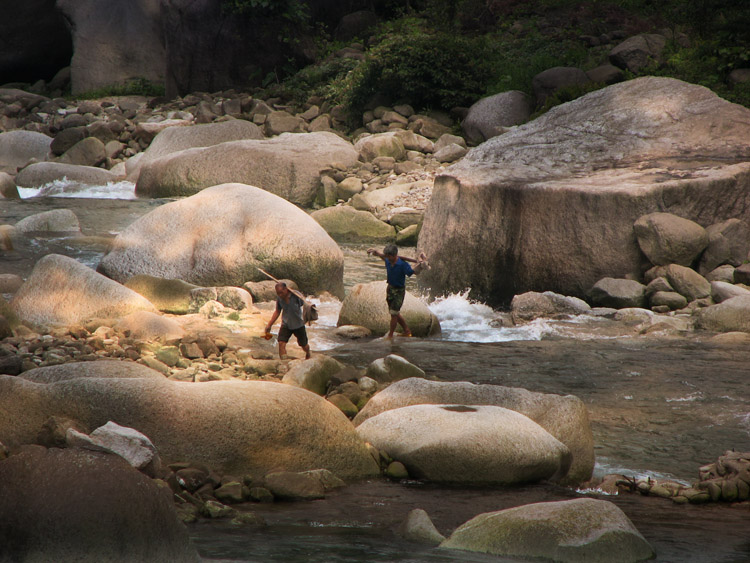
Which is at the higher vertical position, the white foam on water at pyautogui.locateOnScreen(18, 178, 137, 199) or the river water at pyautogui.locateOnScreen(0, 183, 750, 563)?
the river water at pyautogui.locateOnScreen(0, 183, 750, 563)

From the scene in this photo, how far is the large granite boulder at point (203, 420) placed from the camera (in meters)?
5.92

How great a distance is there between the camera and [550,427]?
6.75 meters

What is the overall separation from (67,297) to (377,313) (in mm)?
3994

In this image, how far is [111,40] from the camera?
33406 millimetres

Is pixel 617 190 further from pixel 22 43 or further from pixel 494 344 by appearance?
pixel 22 43

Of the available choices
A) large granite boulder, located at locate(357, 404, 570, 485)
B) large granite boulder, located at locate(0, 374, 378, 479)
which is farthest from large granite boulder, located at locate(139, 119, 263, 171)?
large granite boulder, located at locate(357, 404, 570, 485)

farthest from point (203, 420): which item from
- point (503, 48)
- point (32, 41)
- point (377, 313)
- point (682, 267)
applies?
point (32, 41)

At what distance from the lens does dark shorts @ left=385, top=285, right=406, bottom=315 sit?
10586 mm

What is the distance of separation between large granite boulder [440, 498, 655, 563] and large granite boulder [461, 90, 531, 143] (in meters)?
17.8

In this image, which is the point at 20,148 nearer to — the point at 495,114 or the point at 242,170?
the point at 242,170

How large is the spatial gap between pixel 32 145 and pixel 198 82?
7088 mm


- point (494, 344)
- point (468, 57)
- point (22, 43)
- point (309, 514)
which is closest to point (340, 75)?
point (468, 57)

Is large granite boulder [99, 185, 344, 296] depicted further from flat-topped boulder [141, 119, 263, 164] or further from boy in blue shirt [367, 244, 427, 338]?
flat-topped boulder [141, 119, 263, 164]

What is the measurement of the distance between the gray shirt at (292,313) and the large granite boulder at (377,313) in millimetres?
2032
